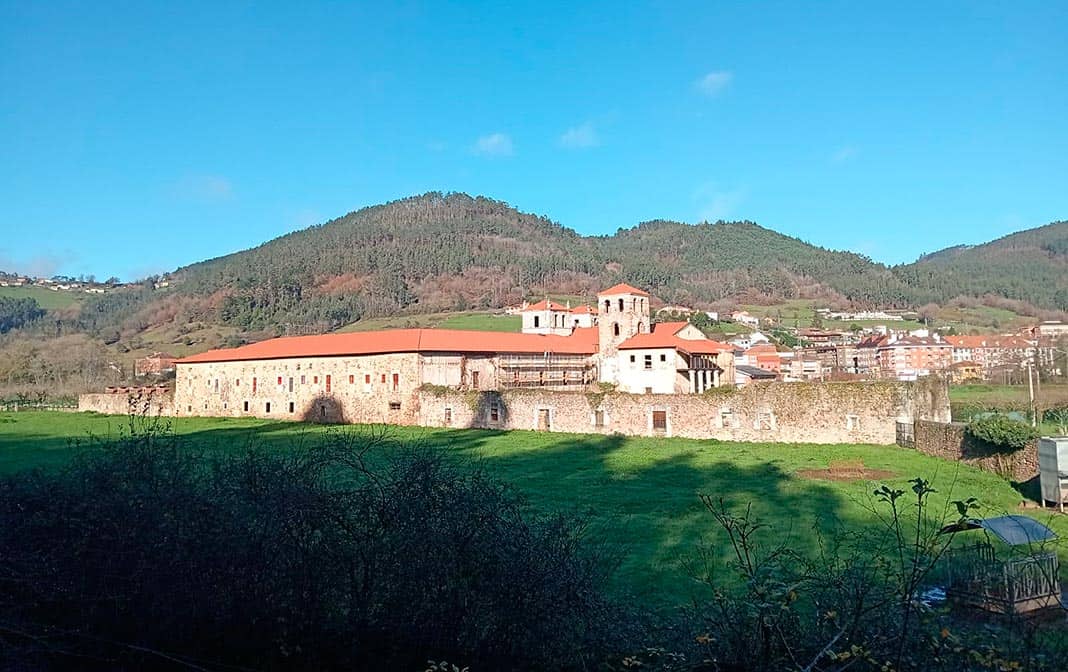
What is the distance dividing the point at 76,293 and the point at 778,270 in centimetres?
15669

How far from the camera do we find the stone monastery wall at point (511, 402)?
28359 millimetres

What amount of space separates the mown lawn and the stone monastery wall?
1.32 meters

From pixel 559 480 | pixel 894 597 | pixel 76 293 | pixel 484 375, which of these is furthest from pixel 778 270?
pixel 76 293

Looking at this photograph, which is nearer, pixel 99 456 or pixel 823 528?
pixel 99 456

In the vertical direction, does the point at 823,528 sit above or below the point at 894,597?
below

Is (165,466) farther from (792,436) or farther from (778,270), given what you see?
(778,270)

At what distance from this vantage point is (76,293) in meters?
160

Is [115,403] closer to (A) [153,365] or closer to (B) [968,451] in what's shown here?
(A) [153,365]

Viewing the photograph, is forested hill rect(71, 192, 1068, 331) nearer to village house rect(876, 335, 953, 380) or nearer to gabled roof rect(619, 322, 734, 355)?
village house rect(876, 335, 953, 380)

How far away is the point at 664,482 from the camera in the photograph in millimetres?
20172

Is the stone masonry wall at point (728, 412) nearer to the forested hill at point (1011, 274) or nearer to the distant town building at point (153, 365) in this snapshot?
the distant town building at point (153, 365)

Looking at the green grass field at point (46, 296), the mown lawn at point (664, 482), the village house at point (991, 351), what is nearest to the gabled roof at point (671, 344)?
the mown lawn at point (664, 482)

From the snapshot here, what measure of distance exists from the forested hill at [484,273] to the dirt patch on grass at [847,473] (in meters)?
83.4

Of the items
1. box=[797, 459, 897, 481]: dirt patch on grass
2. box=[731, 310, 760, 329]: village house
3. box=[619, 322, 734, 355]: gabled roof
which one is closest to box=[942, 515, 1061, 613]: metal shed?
box=[797, 459, 897, 481]: dirt patch on grass
